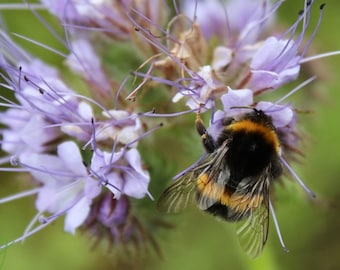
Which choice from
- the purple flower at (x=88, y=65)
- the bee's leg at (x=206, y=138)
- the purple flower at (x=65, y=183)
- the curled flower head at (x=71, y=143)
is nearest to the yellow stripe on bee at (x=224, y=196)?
the bee's leg at (x=206, y=138)

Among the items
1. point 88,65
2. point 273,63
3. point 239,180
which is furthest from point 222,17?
point 239,180

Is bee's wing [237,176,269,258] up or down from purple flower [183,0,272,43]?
down

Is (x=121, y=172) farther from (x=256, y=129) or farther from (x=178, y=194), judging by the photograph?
(x=256, y=129)

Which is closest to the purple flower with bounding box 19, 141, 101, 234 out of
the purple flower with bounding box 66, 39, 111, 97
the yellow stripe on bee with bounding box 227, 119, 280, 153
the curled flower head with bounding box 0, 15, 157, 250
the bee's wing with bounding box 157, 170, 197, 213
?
the curled flower head with bounding box 0, 15, 157, 250

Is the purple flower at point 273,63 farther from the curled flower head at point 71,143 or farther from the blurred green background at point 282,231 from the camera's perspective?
the blurred green background at point 282,231

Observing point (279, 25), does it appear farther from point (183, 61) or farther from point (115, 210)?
point (115, 210)

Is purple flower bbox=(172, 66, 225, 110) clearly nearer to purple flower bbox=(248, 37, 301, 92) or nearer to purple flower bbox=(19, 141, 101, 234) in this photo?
purple flower bbox=(248, 37, 301, 92)

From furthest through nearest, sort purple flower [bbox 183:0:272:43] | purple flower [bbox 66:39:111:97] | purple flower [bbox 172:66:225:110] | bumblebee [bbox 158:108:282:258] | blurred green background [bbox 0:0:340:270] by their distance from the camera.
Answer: blurred green background [bbox 0:0:340:270] < purple flower [bbox 183:0:272:43] < purple flower [bbox 66:39:111:97] < purple flower [bbox 172:66:225:110] < bumblebee [bbox 158:108:282:258]
